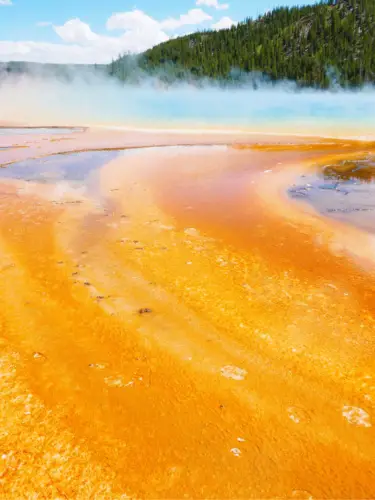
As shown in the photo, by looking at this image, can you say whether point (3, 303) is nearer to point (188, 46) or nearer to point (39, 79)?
point (188, 46)

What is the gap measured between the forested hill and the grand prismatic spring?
69.9 meters

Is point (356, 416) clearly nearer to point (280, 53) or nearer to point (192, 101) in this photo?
point (192, 101)

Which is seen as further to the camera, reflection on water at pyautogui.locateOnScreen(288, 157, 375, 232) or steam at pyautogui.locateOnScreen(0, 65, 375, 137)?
steam at pyautogui.locateOnScreen(0, 65, 375, 137)

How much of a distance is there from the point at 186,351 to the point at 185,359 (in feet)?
0.38

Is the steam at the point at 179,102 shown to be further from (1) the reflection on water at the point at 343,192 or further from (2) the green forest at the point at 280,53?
(1) the reflection on water at the point at 343,192

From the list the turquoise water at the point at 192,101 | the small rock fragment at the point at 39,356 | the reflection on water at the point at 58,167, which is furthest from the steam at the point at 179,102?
the small rock fragment at the point at 39,356

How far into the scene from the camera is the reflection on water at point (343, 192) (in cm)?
809

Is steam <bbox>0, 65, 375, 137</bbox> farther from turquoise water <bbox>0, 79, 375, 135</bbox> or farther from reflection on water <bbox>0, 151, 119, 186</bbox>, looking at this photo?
reflection on water <bbox>0, 151, 119, 186</bbox>

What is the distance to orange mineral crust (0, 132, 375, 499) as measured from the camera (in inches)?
98.7

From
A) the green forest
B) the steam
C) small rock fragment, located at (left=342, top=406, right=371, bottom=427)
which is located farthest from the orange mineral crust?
the green forest

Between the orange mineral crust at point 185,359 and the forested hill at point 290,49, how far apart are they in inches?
2776

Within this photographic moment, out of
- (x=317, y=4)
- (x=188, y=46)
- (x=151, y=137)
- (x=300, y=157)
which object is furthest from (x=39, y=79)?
(x=300, y=157)

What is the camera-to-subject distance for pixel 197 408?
9.89 feet

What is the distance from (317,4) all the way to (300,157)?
339ft
